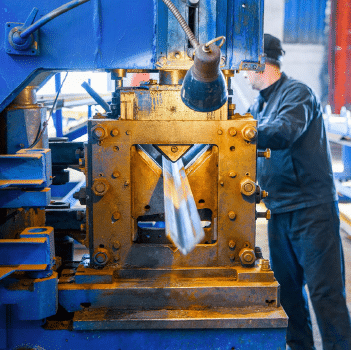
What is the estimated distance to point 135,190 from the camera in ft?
4.23

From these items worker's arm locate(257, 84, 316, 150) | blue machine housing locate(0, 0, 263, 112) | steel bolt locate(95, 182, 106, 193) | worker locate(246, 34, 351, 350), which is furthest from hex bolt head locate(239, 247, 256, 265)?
worker locate(246, 34, 351, 350)

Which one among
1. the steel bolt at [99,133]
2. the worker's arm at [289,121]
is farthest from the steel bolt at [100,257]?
the worker's arm at [289,121]

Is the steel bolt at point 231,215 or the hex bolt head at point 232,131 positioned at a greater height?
the hex bolt head at point 232,131

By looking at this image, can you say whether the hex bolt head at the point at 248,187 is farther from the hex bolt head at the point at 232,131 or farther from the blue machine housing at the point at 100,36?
the blue machine housing at the point at 100,36

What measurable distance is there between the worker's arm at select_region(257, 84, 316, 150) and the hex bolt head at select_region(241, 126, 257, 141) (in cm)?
Answer: 59

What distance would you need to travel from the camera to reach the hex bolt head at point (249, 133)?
4.09ft

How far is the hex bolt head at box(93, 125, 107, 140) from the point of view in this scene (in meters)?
1.22

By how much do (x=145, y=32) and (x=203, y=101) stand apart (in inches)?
14.2

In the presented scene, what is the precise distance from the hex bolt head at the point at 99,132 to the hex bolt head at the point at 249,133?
0.38 m

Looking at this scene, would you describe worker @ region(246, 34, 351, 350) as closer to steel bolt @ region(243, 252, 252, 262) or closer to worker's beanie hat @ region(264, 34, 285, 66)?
worker's beanie hat @ region(264, 34, 285, 66)

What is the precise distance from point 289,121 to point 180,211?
1.12 meters

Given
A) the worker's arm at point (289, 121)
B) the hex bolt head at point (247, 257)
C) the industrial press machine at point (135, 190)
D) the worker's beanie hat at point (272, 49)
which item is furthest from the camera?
the worker's beanie hat at point (272, 49)

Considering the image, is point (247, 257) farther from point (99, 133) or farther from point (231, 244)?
point (99, 133)

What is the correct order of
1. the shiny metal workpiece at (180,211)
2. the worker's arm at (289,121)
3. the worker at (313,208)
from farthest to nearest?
the worker at (313,208)
the worker's arm at (289,121)
the shiny metal workpiece at (180,211)
